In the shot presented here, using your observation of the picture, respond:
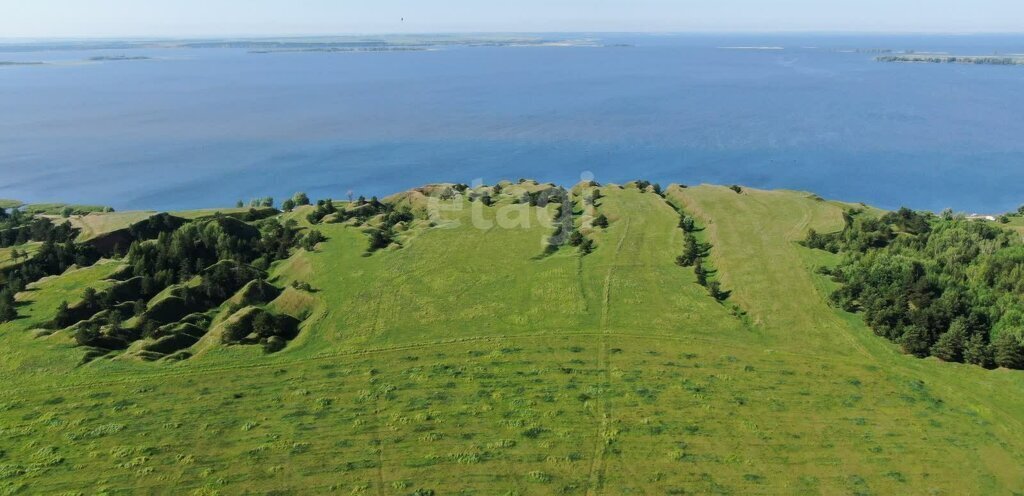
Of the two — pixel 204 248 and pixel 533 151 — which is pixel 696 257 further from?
pixel 533 151

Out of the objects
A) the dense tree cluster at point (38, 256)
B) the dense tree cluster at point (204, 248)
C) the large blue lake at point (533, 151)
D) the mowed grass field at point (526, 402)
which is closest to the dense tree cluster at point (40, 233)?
the dense tree cluster at point (38, 256)

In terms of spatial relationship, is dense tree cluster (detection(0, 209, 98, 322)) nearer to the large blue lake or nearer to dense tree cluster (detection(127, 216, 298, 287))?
dense tree cluster (detection(127, 216, 298, 287))

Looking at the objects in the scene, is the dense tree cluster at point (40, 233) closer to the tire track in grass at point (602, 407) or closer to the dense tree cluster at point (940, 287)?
the tire track in grass at point (602, 407)

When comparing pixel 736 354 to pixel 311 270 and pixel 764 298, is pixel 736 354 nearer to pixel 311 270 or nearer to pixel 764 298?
pixel 764 298

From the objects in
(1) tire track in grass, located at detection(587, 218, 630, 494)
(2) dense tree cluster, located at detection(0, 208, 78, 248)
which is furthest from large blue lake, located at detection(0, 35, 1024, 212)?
(1) tire track in grass, located at detection(587, 218, 630, 494)

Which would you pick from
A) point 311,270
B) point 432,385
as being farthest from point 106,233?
point 432,385
